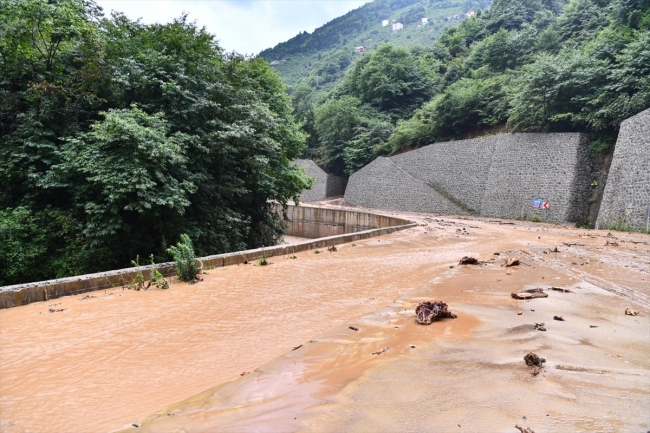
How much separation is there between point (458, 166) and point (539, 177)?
19.5ft

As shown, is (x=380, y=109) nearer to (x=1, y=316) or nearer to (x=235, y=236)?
(x=235, y=236)

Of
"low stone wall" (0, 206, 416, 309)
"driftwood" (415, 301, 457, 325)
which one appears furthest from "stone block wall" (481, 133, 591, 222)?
"driftwood" (415, 301, 457, 325)

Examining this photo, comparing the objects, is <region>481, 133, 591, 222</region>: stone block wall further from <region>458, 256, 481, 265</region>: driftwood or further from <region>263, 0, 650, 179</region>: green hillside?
<region>458, 256, 481, 265</region>: driftwood

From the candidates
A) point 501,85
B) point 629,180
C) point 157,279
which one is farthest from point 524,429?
point 501,85

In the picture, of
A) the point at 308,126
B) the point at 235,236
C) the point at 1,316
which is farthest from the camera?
the point at 308,126

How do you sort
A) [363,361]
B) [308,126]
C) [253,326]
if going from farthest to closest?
[308,126] < [253,326] < [363,361]

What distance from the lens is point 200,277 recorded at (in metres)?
7.33

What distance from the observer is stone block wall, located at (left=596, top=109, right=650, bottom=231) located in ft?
48.4

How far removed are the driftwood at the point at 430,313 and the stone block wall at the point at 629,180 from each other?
1476 cm

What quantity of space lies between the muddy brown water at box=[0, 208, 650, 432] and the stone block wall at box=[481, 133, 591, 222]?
13.9 m

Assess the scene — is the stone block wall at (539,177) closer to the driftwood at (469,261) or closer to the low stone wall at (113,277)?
the low stone wall at (113,277)

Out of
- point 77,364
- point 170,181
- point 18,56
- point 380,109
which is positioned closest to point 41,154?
point 18,56

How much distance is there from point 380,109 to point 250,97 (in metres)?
27.4

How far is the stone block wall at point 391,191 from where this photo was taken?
26.7 m
